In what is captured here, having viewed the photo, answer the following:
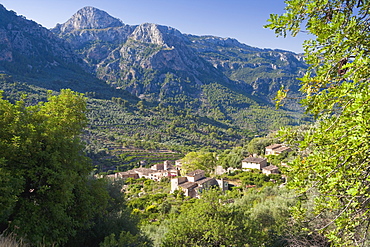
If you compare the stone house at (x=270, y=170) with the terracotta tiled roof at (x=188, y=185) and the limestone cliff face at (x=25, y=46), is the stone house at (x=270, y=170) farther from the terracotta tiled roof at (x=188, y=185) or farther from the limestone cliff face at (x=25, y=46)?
the limestone cliff face at (x=25, y=46)

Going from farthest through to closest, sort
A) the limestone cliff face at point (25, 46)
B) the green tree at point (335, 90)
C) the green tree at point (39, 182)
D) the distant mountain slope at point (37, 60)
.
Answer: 1. the limestone cliff face at point (25, 46)
2. the distant mountain slope at point (37, 60)
3. the green tree at point (39, 182)
4. the green tree at point (335, 90)

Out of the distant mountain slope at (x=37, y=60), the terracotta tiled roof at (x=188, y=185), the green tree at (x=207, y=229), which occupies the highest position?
the distant mountain slope at (x=37, y=60)

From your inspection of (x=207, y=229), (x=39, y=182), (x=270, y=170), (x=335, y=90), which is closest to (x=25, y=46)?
(x=270, y=170)

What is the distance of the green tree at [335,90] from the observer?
329cm

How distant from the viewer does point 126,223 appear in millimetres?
11695

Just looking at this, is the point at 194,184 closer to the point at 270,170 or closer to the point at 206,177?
the point at 206,177

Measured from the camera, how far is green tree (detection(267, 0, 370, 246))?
329 cm

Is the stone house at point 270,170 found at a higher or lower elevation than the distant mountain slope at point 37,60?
lower

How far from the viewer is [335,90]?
343 cm

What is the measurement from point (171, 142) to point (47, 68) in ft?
387

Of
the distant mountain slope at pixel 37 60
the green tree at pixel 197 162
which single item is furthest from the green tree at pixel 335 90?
the distant mountain slope at pixel 37 60

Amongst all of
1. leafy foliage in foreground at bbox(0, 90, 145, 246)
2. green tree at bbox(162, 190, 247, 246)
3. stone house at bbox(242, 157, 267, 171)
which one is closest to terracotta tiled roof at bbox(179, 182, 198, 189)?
stone house at bbox(242, 157, 267, 171)

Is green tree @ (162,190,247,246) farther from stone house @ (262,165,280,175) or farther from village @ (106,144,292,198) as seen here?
stone house @ (262,165,280,175)

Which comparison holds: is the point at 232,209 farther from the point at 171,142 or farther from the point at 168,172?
the point at 171,142
